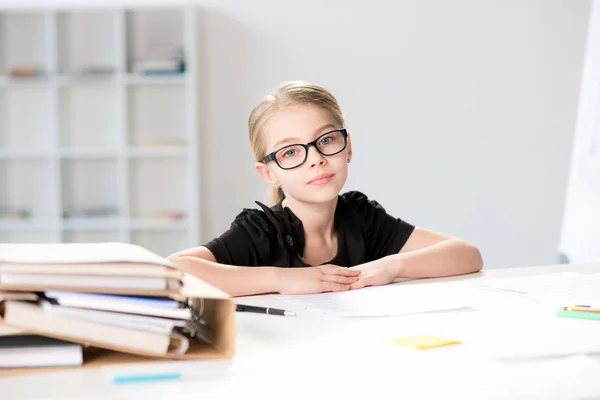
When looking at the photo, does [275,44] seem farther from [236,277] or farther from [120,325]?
[120,325]

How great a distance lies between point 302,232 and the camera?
186cm

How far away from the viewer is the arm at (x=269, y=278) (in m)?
1.43

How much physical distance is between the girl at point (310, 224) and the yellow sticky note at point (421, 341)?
499 mm

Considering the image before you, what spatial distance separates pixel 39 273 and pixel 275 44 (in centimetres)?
424

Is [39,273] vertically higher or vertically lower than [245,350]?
higher

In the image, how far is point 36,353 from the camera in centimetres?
83

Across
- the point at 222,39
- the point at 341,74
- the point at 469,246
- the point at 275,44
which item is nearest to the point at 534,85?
the point at 341,74

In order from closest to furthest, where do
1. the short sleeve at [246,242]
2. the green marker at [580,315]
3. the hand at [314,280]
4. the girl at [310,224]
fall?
the green marker at [580,315], the hand at [314,280], the girl at [310,224], the short sleeve at [246,242]

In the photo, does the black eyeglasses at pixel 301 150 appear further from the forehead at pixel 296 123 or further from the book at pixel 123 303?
the book at pixel 123 303

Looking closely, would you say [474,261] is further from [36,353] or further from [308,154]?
[36,353]

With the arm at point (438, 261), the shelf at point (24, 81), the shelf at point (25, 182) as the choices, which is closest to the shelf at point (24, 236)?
the shelf at point (25, 182)

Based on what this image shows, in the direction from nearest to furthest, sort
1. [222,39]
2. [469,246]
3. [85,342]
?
1. [85,342]
2. [469,246]
3. [222,39]

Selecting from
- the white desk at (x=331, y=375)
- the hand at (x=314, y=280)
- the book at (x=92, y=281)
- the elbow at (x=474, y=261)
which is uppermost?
the book at (x=92, y=281)

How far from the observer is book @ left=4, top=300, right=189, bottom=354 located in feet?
2.67
